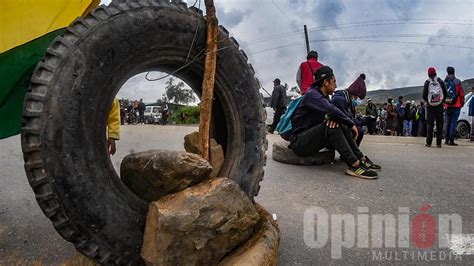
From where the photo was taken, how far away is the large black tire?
1.53 metres

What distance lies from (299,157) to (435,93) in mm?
4574

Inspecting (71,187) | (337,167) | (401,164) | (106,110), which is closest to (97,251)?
(71,187)

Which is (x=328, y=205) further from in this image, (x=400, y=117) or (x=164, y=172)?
(x=400, y=117)

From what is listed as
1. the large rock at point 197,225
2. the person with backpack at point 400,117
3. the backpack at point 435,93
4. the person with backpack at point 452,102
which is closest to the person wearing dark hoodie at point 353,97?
the backpack at point 435,93

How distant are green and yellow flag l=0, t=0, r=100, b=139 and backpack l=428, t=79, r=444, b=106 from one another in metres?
7.56

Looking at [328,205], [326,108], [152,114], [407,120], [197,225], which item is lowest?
[328,205]

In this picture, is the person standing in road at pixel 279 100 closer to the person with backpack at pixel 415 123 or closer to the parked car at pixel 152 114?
the person with backpack at pixel 415 123

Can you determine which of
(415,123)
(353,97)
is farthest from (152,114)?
(353,97)

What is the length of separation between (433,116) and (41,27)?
7.98 metres

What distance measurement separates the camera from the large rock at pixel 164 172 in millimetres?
1794

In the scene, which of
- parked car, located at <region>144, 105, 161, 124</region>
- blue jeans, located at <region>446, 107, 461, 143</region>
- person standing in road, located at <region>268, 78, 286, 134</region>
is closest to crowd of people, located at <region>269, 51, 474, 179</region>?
blue jeans, located at <region>446, 107, 461, 143</region>

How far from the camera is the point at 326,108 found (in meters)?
4.41

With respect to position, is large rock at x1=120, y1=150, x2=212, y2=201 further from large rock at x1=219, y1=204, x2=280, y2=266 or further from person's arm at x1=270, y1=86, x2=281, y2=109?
person's arm at x1=270, y1=86, x2=281, y2=109

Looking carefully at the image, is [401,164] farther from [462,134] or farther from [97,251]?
[462,134]
